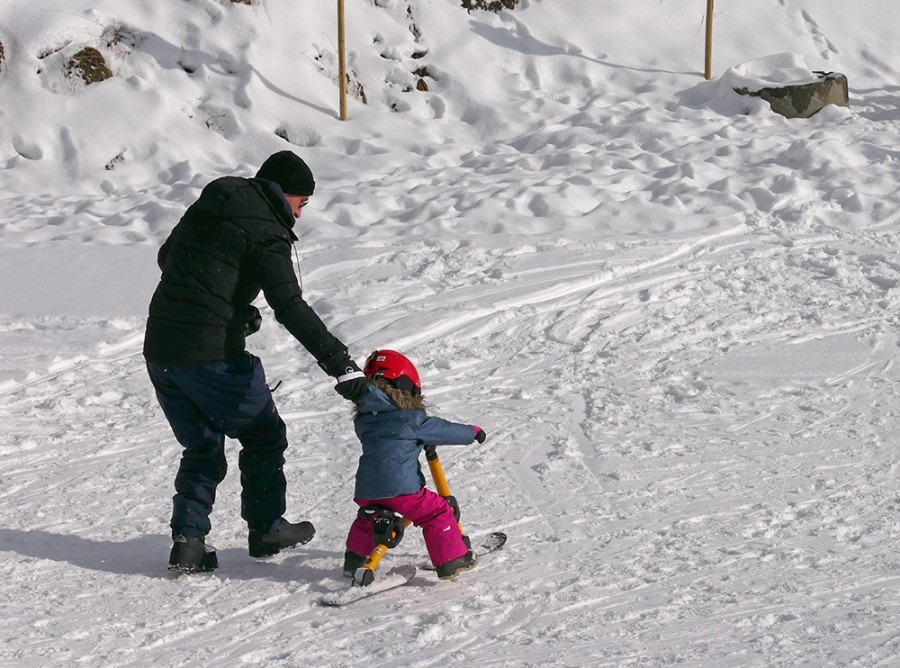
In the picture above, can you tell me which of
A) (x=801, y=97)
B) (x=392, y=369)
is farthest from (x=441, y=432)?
(x=801, y=97)

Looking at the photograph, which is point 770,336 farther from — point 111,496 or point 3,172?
point 3,172

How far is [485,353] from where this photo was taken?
718 cm

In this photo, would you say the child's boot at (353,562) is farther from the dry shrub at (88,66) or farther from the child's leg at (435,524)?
the dry shrub at (88,66)

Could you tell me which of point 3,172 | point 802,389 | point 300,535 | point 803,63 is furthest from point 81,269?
point 803,63

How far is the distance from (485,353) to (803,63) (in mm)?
6856

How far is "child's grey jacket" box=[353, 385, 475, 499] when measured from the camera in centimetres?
436

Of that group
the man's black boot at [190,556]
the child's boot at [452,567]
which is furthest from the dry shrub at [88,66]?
the child's boot at [452,567]

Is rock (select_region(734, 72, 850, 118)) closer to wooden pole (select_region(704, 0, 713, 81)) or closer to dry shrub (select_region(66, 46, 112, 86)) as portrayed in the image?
wooden pole (select_region(704, 0, 713, 81))

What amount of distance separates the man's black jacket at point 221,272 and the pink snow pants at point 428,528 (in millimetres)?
602

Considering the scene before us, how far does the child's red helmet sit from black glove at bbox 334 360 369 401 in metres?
0.15

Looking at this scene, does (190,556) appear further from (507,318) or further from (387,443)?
(507,318)

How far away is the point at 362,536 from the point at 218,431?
2.25ft

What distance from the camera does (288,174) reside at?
4.43 meters

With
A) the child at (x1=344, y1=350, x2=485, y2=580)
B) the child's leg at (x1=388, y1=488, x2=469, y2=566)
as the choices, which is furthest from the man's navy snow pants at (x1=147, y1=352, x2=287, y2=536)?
the child's leg at (x1=388, y1=488, x2=469, y2=566)
